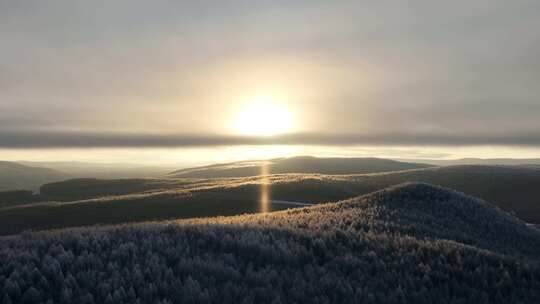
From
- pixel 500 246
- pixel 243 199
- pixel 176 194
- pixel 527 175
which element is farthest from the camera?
pixel 527 175

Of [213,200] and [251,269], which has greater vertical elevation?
[251,269]

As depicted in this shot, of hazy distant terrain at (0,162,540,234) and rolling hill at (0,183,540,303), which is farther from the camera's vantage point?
hazy distant terrain at (0,162,540,234)

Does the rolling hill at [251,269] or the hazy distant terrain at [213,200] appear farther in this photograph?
the hazy distant terrain at [213,200]

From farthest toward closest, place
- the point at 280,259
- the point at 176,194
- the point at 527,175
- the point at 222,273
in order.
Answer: the point at 527,175, the point at 176,194, the point at 280,259, the point at 222,273

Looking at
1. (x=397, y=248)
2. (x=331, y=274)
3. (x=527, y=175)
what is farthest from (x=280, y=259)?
(x=527, y=175)

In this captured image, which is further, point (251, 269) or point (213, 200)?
point (213, 200)

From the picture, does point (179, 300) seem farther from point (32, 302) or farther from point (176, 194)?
point (176, 194)

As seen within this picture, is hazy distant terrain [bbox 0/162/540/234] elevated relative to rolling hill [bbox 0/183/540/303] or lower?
lower

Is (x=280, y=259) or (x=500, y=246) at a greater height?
(x=280, y=259)
